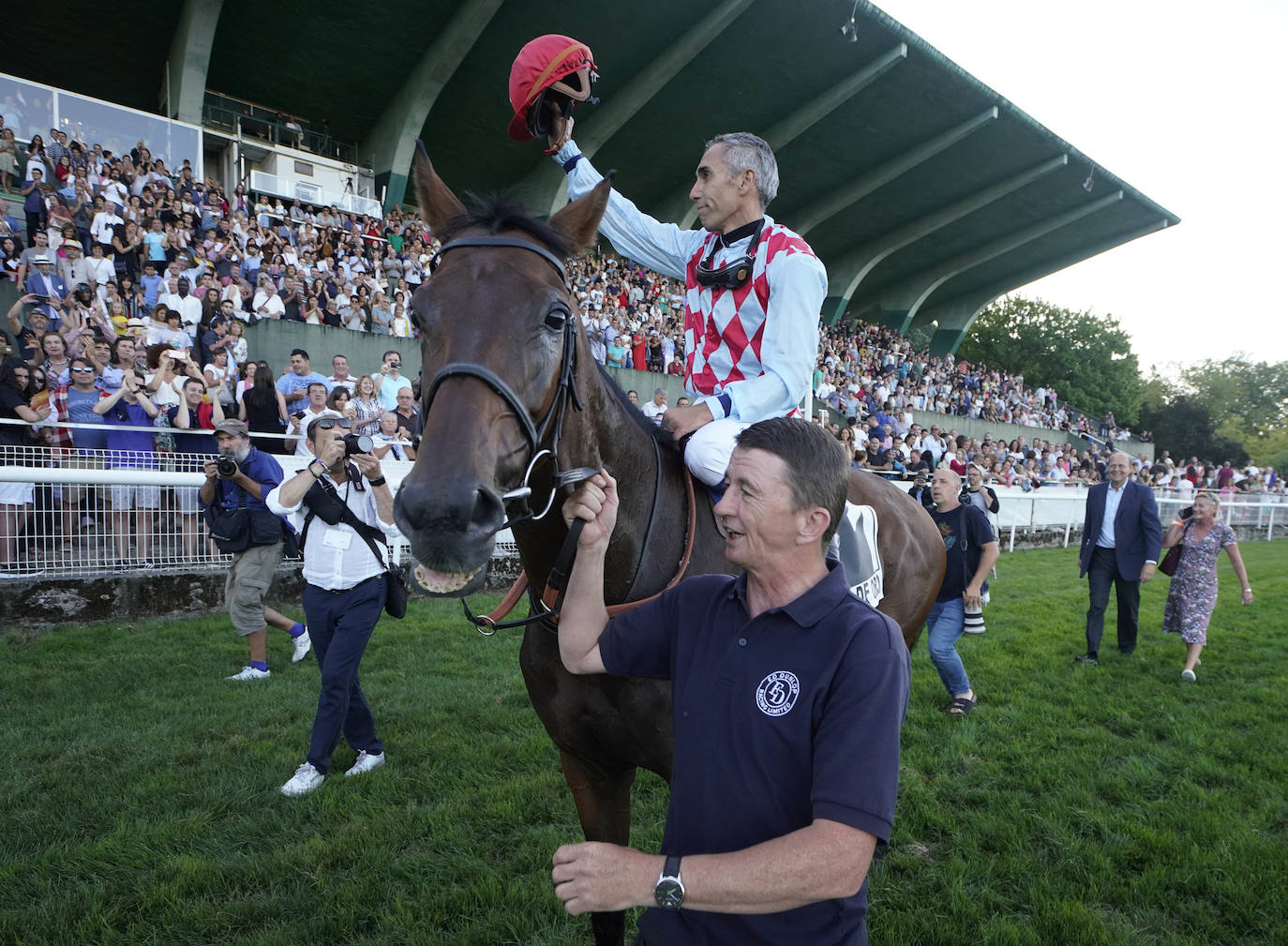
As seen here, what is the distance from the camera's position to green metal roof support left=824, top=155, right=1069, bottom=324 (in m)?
27.8

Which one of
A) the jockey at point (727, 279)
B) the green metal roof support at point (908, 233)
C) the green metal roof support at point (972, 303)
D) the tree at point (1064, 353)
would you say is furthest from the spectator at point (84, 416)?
the tree at point (1064, 353)

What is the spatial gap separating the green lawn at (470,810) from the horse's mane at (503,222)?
8.24ft

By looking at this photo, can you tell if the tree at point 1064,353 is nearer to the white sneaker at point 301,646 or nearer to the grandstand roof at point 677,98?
the grandstand roof at point 677,98

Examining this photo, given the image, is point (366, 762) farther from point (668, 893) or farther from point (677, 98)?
point (677, 98)

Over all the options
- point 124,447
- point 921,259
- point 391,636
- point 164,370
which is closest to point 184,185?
point 164,370

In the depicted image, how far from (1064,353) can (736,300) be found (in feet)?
165

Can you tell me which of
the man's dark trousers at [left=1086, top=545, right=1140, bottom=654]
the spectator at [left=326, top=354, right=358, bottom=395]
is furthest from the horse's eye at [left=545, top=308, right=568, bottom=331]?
the spectator at [left=326, top=354, right=358, bottom=395]

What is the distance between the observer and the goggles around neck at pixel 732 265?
250cm

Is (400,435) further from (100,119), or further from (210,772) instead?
(100,119)

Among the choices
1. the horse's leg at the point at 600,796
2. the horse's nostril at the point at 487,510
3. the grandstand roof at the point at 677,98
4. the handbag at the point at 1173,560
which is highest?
the grandstand roof at the point at 677,98

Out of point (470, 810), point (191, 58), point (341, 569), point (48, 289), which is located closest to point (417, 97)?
point (191, 58)

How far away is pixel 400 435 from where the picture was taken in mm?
8445

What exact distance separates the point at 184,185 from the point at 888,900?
1522 centimetres

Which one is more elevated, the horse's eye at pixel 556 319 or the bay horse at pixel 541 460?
the horse's eye at pixel 556 319
